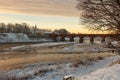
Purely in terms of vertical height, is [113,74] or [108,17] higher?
[108,17]

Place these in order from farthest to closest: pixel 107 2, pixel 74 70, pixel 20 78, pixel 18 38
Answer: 1. pixel 18 38
2. pixel 107 2
3. pixel 74 70
4. pixel 20 78

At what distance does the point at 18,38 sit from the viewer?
17150cm

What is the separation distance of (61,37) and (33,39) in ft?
49.3

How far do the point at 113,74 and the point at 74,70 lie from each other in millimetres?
10758

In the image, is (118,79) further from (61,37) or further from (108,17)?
(61,37)

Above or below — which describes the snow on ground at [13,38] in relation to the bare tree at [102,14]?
below

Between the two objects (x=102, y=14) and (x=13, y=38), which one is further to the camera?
(x=13, y=38)

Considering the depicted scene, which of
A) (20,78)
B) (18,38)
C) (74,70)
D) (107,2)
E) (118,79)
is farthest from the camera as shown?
(18,38)

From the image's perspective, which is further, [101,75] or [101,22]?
[101,22]

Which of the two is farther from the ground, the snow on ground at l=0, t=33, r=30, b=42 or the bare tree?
the bare tree

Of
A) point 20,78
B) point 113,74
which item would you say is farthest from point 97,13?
point 113,74

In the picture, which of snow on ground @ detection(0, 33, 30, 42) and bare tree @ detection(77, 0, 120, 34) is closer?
bare tree @ detection(77, 0, 120, 34)

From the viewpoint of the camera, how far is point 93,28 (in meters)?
36.4

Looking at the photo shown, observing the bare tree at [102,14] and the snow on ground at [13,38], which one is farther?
the snow on ground at [13,38]
